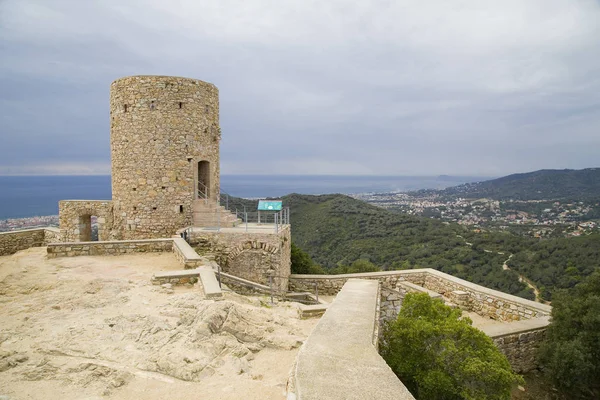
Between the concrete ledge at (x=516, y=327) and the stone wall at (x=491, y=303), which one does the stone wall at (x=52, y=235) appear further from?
the concrete ledge at (x=516, y=327)

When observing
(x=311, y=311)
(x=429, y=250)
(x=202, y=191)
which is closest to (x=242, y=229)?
(x=202, y=191)

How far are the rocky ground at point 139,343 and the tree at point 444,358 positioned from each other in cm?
153

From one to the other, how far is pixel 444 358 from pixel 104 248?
9.87 meters

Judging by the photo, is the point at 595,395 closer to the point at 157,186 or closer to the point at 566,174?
the point at 157,186

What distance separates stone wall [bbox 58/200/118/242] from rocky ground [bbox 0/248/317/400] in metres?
6.59

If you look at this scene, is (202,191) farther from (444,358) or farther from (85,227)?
(444,358)

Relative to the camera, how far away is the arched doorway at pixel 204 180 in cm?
1406

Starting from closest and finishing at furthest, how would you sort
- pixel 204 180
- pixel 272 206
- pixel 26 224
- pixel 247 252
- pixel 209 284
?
pixel 209 284
pixel 247 252
pixel 272 206
pixel 204 180
pixel 26 224

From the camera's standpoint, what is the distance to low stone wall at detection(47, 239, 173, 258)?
35.2 ft

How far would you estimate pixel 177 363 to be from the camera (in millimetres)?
4254

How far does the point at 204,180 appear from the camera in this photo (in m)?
14.5

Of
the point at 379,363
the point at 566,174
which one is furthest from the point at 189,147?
the point at 566,174

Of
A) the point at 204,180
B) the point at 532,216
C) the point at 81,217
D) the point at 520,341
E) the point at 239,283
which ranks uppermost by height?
the point at 204,180

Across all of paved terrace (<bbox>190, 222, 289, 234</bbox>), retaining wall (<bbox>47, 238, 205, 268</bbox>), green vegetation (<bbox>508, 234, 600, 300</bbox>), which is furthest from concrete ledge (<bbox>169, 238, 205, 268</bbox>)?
green vegetation (<bbox>508, 234, 600, 300</bbox>)
